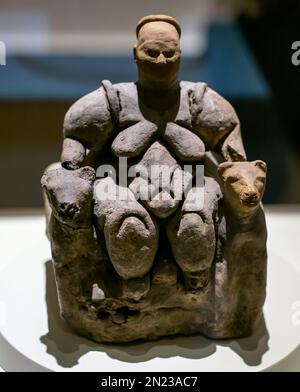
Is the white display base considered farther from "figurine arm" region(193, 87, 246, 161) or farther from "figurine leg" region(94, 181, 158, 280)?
"figurine arm" region(193, 87, 246, 161)

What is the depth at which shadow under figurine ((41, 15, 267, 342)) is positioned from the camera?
141cm

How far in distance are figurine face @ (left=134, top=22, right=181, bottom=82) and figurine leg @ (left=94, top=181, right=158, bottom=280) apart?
310 mm

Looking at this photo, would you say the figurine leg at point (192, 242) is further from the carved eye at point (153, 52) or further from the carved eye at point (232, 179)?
the carved eye at point (153, 52)

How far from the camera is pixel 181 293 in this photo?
1.49 m

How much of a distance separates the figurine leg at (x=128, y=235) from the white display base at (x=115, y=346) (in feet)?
0.73

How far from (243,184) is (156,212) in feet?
0.65

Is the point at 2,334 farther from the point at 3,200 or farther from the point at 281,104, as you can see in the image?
the point at 281,104

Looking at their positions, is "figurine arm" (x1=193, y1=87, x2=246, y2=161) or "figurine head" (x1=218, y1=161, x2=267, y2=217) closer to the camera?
"figurine head" (x1=218, y1=161, x2=267, y2=217)

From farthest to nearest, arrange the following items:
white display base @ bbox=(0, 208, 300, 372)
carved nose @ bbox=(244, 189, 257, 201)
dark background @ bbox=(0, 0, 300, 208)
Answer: dark background @ bbox=(0, 0, 300, 208), white display base @ bbox=(0, 208, 300, 372), carved nose @ bbox=(244, 189, 257, 201)

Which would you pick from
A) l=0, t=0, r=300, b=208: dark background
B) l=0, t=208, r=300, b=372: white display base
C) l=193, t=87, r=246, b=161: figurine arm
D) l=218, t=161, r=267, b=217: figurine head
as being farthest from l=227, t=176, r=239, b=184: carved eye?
l=0, t=0, r=300, b=208: dark background

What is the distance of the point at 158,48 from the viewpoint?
4.77 feet

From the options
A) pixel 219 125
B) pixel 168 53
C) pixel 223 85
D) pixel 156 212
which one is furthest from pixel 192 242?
pixel 223 85

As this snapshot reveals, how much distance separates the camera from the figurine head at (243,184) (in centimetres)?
138

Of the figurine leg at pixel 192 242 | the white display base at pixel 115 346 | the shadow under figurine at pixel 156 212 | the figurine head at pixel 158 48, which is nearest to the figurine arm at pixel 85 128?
the shadow under figurine at pixel 156 212
